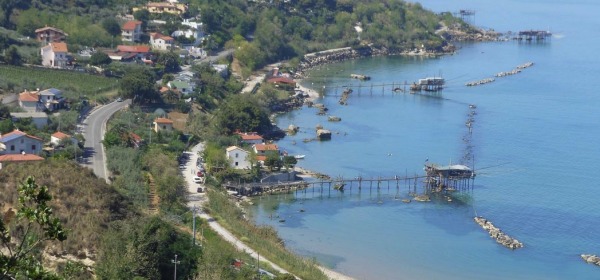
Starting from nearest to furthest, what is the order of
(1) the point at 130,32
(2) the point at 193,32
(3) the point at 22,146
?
1. (3) the point at 22,146
2. (1) the point at 130,32
3. (2) the point at 193,32

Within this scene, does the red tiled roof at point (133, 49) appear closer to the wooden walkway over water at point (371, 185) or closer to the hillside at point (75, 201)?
the wooden walkway over water at point (371, 185)

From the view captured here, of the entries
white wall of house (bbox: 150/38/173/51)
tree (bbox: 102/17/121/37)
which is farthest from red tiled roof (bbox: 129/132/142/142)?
tree (bbox: 102/17/121/37)

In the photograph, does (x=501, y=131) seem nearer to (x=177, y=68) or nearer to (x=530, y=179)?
(x=530, y=179)

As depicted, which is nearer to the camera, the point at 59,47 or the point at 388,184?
the point at 388,184

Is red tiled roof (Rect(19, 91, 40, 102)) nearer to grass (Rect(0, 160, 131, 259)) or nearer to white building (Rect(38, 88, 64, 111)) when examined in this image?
white building (Rect(38, 88, 64, 111))

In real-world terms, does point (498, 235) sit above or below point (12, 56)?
below

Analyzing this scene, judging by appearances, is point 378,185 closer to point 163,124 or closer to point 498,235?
point 498,235

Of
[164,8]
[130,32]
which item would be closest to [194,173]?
[130,32]
